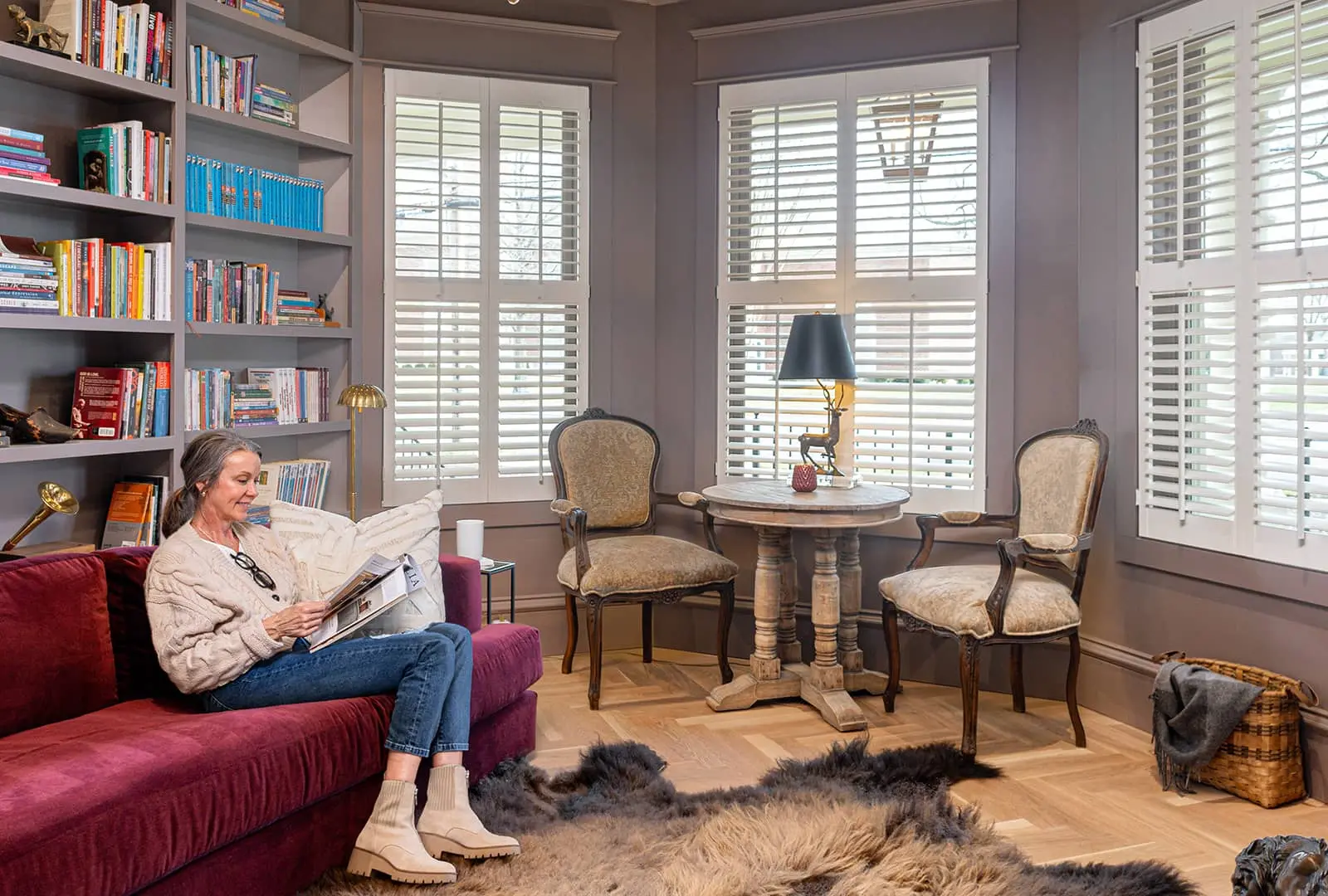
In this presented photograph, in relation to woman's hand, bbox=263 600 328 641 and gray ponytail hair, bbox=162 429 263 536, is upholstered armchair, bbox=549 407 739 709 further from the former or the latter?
gray ponytail hair, bbox=162 429 263 536

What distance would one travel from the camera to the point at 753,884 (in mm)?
2445

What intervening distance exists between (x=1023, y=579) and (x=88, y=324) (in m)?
3.16

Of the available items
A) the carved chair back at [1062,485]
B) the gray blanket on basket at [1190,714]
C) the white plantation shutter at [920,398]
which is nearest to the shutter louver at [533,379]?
the white plantation shutter at [920,398]

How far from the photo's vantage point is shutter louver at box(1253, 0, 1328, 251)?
3.12 metres

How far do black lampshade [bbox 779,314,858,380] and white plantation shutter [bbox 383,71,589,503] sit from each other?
44.0 inches

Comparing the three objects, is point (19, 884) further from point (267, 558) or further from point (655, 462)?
point (655, 462)

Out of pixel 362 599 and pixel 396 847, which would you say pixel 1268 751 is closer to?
pixel 396 847

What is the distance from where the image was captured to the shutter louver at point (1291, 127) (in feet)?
10.3

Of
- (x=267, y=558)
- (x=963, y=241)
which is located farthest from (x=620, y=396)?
(x=267, y=558)

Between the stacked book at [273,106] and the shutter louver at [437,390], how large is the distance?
2.74 feet

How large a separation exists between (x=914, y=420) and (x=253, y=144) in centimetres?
283

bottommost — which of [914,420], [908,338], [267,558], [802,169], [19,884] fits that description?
[19,884]

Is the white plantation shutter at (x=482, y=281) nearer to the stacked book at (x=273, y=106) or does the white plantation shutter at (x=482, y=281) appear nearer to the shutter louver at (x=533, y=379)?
the shutter louver at (x=533, y=379)

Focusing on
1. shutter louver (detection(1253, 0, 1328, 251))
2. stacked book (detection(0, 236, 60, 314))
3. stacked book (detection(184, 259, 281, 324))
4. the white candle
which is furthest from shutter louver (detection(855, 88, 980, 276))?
stacked book (detection(0, 236, 60, 314))
